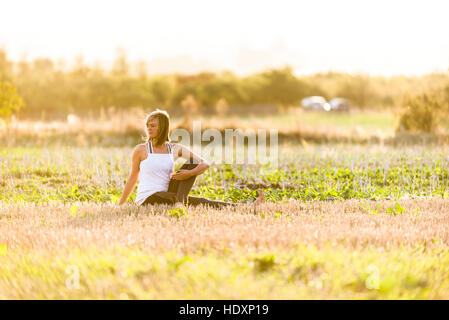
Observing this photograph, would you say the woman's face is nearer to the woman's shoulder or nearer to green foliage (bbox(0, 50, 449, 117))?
the woman's shoulder

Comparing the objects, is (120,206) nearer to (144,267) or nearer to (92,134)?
(144,267)

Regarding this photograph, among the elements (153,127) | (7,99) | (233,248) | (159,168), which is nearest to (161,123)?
(153,127)

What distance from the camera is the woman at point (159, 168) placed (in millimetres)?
7551

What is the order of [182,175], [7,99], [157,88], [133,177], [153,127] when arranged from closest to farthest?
1. [182,175]
2. [153,127]
3. [133,177]
4. [7,99]
5. [157,88]

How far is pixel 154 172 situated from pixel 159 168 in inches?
3.6

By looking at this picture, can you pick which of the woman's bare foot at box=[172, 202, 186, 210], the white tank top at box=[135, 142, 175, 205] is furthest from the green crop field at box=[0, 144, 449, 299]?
the white tank top at box=[135, 142, 175, 205]

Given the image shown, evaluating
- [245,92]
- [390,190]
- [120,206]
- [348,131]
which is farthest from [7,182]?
[245,92]

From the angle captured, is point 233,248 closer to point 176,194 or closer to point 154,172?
point 176,194

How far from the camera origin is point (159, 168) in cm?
760

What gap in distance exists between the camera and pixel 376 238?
5848mm

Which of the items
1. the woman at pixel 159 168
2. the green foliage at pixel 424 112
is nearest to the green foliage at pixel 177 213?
the woman at pixel 159 168

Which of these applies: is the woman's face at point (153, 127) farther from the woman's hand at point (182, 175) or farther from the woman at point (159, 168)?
the woman's hand at point (182, 175)
